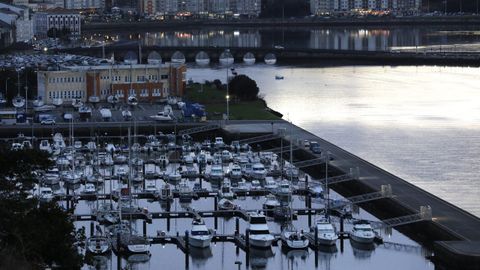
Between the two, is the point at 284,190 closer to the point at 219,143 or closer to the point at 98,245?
the point at 98,245

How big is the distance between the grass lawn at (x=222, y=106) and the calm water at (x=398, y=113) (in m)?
0.43

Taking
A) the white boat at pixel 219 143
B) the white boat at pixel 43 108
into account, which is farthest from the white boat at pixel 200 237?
the white boat at pixel 43 108

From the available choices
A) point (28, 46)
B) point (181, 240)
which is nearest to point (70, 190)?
point (181, 240)

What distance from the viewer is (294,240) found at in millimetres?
8992

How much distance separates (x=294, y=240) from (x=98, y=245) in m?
1.26

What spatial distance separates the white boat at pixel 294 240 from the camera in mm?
8984

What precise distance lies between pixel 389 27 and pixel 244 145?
3136cm

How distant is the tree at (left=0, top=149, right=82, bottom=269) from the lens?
639 cm

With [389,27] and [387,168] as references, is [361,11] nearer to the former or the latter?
[389,27]

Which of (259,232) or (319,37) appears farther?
(319,37)

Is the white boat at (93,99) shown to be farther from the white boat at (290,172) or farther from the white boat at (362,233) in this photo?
the white boat at (362,233)

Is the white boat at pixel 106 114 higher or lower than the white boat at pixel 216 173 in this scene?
higher

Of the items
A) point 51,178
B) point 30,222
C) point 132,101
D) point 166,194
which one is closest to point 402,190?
point 166,194

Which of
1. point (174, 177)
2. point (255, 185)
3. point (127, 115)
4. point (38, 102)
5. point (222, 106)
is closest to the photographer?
point (255, 185)
